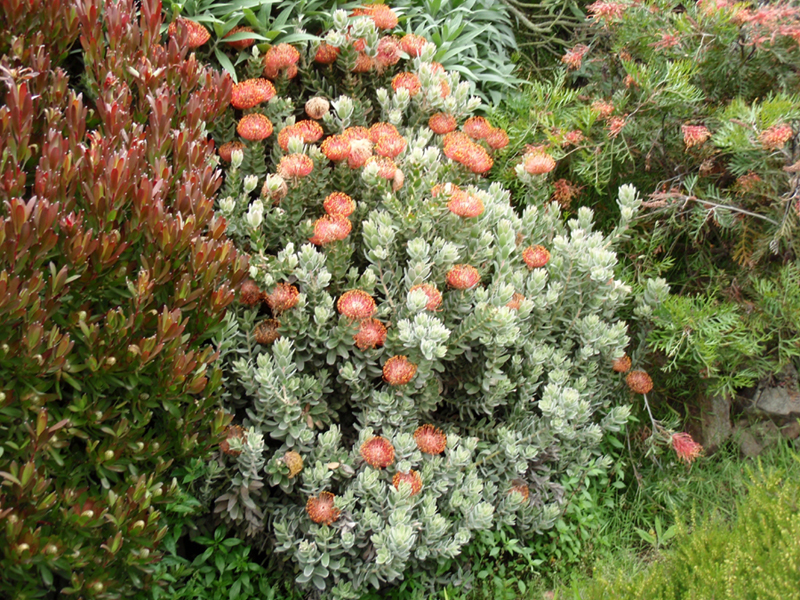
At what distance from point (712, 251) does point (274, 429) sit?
7.93 ft

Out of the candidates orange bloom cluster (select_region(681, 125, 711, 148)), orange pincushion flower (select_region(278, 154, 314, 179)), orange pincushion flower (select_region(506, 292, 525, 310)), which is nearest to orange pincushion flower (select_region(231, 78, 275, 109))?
orange pincushion flower (select_region(278, 154, 314, 179))

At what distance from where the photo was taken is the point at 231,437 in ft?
7.35

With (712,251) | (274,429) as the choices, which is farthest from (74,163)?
(712,251)

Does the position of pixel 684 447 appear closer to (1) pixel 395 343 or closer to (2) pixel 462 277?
(2) pixel 462 277

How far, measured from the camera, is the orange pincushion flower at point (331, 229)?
2.34m

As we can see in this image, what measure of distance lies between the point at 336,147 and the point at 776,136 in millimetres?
1756

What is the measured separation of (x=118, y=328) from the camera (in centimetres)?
175

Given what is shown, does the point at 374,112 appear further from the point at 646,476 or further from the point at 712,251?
the point at 646,476

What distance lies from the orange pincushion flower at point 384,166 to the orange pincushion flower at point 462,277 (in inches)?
17.6

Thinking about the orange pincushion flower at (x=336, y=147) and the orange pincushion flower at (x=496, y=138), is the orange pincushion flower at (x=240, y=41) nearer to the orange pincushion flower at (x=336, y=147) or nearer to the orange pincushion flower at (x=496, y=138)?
the orange pincushion flower at (x=336, y=147)

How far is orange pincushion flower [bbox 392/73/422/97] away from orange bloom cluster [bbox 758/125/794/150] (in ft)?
4.78

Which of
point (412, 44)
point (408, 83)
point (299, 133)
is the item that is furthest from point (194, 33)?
point (412, 44)

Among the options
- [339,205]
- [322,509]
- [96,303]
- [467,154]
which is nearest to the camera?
[96,303]

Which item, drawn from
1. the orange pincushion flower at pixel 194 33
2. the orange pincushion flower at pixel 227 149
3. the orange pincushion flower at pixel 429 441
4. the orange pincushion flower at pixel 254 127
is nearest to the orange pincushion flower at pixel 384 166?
the orange pincushion flower at pixel 254 127
